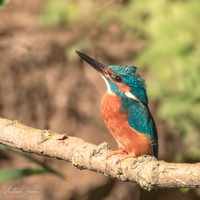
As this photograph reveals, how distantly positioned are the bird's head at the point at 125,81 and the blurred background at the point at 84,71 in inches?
34.5

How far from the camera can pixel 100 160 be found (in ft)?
5.65

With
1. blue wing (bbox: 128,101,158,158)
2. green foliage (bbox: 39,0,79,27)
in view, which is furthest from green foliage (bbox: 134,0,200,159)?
green foliage (bbox: 39,0,79,27)

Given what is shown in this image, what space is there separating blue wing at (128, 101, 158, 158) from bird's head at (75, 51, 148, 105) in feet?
0.30

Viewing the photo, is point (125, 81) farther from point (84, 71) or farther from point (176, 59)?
point (84, 71)

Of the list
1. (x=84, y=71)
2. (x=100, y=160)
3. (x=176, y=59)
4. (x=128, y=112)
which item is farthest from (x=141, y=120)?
(x=84, y=71)

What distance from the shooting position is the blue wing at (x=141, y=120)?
229 centimetres

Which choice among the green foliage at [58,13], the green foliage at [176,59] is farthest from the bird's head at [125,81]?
the green foliage at [58,13]

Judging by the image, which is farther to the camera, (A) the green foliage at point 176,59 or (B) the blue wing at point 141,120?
(A) the green foliage at point 176,59

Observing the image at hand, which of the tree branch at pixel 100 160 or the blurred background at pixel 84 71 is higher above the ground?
the blurred background at pixel 84 71

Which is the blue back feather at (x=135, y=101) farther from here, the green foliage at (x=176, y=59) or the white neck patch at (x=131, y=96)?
the green foliage at (x=176, y=59)

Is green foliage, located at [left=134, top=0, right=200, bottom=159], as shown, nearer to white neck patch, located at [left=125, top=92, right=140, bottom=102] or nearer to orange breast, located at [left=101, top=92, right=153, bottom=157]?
white neck patch, located at [left=125, top=92, right=140, bottom=102]

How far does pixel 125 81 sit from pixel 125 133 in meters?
0.49

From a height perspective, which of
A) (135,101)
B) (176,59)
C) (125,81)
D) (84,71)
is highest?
(84,71)

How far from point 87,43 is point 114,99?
8.02 feet
